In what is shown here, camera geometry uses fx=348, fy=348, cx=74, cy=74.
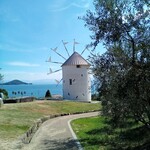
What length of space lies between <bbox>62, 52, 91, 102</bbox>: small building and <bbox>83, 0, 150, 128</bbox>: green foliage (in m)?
43.9

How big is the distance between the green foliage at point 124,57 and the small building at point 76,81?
43907mm

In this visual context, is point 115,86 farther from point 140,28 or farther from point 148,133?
point 148,133

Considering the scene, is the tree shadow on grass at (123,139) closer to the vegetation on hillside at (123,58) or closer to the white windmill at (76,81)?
the vegetation on hillside at (123,58)

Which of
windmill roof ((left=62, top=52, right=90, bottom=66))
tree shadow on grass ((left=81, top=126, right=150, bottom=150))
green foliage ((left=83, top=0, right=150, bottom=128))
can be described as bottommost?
tree shadow on grass ((left=81, top=126, right=150, bottom=150))

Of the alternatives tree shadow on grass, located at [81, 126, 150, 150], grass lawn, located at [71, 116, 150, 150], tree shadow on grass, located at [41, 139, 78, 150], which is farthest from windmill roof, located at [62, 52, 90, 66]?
tree shadow on grass, located at [41, 139, 78, 150]

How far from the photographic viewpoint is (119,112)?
49.6ft

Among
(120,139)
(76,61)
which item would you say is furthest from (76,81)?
(120,139)

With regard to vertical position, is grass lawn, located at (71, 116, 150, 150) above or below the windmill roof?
below

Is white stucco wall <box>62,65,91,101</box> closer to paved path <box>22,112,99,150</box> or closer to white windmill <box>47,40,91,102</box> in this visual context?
white windmill <box>47,40,91,102</box>

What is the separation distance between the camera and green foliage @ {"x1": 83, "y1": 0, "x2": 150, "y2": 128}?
1375 centimetres

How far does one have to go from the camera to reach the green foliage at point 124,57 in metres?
13.8

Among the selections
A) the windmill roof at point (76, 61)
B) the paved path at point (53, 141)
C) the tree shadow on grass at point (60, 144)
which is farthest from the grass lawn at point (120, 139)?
the windmill roof at point (76, 61)

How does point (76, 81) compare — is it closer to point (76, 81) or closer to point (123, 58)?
point (76, 81)

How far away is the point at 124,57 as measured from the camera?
14.3 metres
